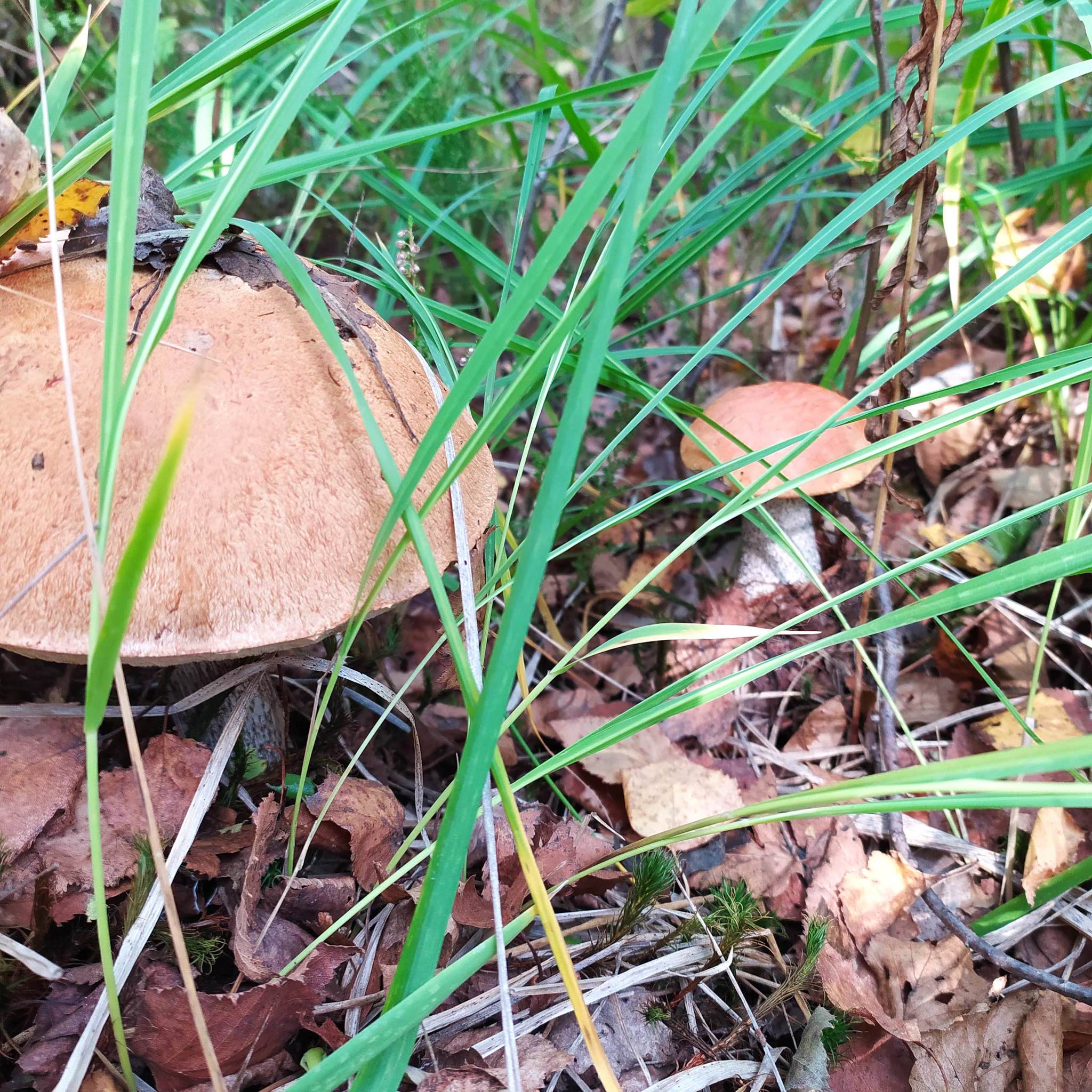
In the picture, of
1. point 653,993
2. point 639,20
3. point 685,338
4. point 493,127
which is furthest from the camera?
point 639,20

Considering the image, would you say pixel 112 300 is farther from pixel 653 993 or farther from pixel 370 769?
pixel 653 993

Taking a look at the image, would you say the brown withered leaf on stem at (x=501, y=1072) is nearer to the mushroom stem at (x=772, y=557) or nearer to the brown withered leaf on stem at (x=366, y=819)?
the brown withered leaf on stem at (x=366, y=819)

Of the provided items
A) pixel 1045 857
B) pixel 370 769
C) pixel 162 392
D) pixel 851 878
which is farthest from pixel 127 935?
pixel 1045 857

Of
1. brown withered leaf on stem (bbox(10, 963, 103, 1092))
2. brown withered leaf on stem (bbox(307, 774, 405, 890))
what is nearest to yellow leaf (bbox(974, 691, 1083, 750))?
brown withered leaf on stem (bbox(307, 774, 405, 890))

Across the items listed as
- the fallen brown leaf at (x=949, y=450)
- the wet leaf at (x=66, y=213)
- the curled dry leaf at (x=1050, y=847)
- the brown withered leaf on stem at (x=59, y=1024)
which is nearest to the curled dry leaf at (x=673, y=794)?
the curled dry leaf at (x=1050, y=847)

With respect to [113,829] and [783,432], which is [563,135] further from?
[113,829]

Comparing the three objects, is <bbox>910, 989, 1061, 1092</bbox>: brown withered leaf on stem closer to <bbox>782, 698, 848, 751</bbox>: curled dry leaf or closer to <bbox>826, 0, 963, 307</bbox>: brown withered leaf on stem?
<bbox>782, 698, 848, 751</bbox>: curled dry leaf
